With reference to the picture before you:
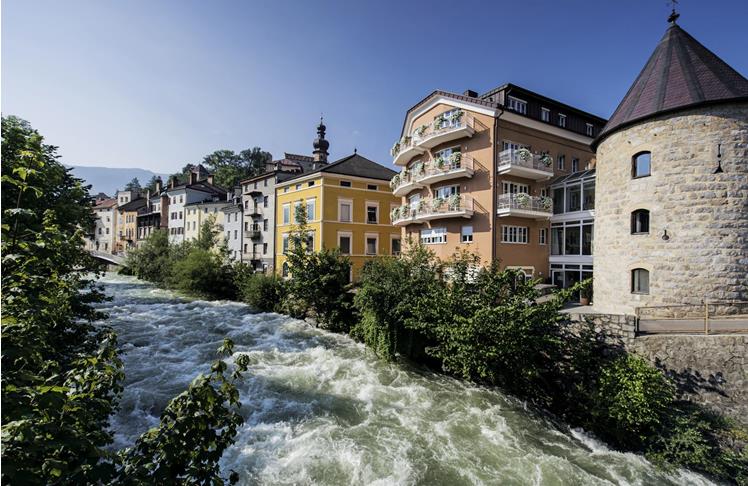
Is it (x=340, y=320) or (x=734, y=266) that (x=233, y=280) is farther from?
(x=734, y=266)

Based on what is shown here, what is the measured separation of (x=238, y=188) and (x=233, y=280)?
1999 cm

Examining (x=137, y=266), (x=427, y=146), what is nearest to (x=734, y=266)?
(x=427, y=146)

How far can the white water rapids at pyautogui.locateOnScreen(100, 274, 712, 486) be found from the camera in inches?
319

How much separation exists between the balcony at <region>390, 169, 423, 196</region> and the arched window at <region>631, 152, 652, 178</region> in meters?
12.1

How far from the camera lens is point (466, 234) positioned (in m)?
21.1

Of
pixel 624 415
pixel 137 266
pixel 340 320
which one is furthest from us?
pixel 137 266

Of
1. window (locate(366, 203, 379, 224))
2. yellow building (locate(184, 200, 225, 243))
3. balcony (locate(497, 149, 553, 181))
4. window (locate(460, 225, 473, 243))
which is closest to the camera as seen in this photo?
balcony (locate(497, 149, 553, 181))

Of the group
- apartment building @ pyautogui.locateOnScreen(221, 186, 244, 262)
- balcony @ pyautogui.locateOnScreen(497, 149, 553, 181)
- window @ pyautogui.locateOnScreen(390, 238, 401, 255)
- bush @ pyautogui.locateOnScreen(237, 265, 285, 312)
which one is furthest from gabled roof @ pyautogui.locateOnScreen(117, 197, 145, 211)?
balcony @ pyautogui.locateOnScreen(497, 149, 553, 181)

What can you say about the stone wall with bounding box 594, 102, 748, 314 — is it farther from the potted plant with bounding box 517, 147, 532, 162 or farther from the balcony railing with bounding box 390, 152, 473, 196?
the balcony railing with bounding box 390, 152, 473, 196

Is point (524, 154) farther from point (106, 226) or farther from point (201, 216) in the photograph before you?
point (106, 226)

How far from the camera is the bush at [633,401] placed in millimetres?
9516

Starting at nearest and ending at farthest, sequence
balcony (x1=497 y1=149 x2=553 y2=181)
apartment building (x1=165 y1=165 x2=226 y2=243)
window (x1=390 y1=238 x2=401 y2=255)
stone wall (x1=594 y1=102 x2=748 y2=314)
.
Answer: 1. stone wall (x1=594 y1=102 x2=748 y2=314)
2. balcony (x1=497 y1=149 x2=553 y2=181)
3. window (x1=390 y1=238 x2=401 y2=255)
4. apartment building (x1=165 y1=165 x2=226 y2=243)

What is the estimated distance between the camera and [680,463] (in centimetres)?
895

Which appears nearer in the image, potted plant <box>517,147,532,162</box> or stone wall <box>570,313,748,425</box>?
stone wall <box>570,313,748,425</box>
